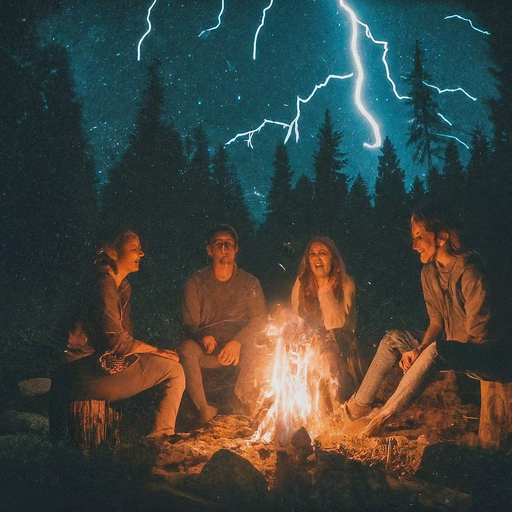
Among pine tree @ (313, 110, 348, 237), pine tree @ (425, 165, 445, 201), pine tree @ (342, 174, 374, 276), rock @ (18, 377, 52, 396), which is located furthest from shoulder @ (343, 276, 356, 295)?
pine tree @ (313, 110, 348, 237)

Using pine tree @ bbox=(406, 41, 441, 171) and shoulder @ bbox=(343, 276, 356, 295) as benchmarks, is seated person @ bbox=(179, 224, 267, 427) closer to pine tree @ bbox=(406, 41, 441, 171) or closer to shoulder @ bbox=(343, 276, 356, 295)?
shoulder @ bbox=(343, 276, 356, 295)

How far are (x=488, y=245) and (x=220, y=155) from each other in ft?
117

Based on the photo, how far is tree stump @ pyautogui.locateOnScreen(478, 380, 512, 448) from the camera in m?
3.97

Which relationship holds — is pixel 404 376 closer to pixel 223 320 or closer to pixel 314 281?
pixel 314 281

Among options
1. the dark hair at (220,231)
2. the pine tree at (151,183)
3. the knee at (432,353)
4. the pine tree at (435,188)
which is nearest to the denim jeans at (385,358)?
the knee at (432,353)

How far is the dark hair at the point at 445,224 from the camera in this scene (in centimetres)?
442

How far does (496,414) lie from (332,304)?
79.0 inches

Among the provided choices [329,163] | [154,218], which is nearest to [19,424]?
[154,218]

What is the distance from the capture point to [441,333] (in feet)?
15.1

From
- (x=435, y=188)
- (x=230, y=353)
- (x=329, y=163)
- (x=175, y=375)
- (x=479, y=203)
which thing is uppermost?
(x=329, y=163)

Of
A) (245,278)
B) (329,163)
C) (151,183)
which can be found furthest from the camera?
(329,163)

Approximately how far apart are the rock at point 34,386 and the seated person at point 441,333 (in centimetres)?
382

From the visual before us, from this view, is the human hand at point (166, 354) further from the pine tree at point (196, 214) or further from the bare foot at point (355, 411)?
the pine tree at point (196, 214)

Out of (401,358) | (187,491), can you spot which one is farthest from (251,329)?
(187,491)
